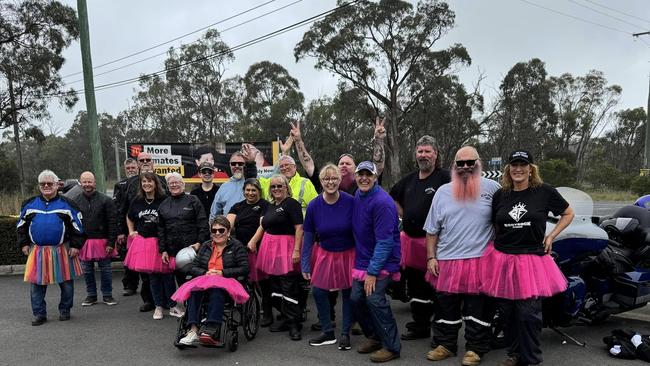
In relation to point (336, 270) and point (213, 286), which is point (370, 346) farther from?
point (213, 286)

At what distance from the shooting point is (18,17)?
21.1 m

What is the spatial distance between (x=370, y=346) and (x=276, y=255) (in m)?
1.35

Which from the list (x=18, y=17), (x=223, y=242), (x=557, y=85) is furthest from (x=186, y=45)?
(x=223, y=242)

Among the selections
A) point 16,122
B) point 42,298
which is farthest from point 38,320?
point 16,122

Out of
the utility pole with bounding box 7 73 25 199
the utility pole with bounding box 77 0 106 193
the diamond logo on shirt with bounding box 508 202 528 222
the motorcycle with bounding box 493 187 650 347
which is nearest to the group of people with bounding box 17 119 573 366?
the diamond logo on shirt with bounding box 508 202 528 222

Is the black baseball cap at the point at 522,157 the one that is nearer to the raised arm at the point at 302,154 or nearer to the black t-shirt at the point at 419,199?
the black t-shirt at the point at 419,199

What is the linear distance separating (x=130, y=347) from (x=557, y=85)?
4752 cm

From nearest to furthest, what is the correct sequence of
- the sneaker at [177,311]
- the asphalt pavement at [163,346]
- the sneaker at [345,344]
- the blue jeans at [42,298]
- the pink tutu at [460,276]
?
the pink tutu at [460,276] → the asphalt pavement at [163,346] → the sneaker at [345,344] → the blue jeans at [42,298] → the sneaker at [177,311]

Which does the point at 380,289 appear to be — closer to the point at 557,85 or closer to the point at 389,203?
the point at 389,203

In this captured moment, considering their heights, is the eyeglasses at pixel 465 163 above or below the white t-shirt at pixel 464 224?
above

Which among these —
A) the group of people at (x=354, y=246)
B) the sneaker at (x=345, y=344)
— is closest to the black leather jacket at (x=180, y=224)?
the group of people at (x=354, y=246)

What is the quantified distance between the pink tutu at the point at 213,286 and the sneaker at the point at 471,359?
2120 millimetres

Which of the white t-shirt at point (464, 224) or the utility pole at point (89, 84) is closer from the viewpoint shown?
the white t-shirt at point (464, 224)

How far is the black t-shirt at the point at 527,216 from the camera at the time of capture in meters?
3.90
